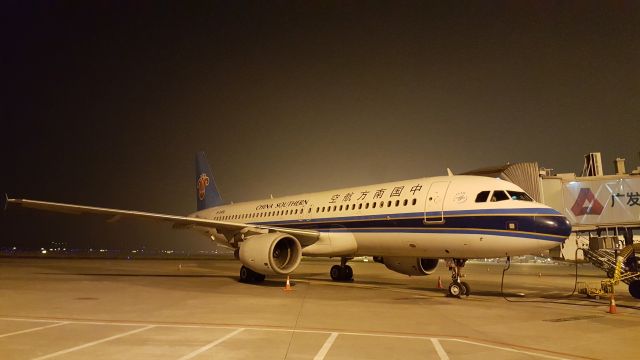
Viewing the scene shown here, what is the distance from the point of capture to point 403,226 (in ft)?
50.0

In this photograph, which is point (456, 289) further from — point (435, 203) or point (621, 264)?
point (621, 264)

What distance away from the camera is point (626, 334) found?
8047 millimetres

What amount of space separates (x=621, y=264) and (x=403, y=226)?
6.00 metres

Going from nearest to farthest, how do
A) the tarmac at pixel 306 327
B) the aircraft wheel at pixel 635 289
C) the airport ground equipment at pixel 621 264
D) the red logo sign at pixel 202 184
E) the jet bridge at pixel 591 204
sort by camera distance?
1. the tarmac at pixel 306 327
2. the airport ground equipment at pixel 621 264
3. the aircraft wheel at pixel 635 289
4. the jet bridge at pixel 591 204
5. the red logo sign at pixel 202 184

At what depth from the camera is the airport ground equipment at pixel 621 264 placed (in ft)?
43.1

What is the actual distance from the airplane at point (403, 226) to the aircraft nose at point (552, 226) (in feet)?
0.08

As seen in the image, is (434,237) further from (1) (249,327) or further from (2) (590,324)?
(1) (249,327)

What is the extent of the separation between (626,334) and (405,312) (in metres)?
4.07

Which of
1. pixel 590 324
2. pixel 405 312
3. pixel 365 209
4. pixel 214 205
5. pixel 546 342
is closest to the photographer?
pixel 546 342

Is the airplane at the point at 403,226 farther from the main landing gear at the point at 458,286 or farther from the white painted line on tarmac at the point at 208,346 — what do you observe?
the white painted line on tarmac at the point at 208,346

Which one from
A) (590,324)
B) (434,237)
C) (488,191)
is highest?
(488,191)

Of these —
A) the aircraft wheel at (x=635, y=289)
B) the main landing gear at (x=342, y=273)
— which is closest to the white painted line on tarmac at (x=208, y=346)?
the aircraft wheel at (x=635, y=289)

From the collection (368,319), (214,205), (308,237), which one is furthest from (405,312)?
(214,205)

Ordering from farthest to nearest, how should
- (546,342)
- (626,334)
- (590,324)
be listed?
1. (590,324)
2. (626,334)
3. (546,342)
